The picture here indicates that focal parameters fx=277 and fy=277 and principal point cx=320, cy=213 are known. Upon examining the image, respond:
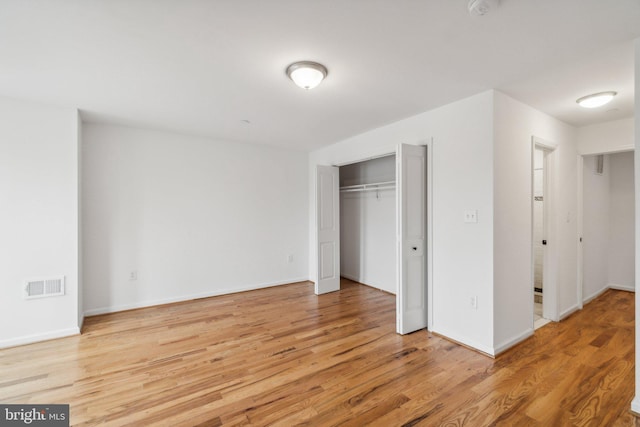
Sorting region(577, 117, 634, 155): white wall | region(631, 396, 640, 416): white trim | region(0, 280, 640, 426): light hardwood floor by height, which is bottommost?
region(0, 280, 640, 426): light hardwood floor

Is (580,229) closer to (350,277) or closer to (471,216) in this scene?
Result: (471,216)

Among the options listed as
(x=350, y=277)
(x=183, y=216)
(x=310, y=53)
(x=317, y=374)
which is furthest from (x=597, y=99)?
(x=183, y=216)

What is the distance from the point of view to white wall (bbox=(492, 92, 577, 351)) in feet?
8.69

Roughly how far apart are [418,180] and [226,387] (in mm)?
2762

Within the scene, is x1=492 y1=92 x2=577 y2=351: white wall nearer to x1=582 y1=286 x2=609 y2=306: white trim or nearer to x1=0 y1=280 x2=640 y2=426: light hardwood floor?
x1=0 y1=280 x2=640 y2=426: light hardwood floor

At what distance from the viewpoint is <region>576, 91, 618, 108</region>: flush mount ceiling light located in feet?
8.80

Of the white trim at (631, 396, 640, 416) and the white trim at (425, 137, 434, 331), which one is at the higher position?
the white trim at (425, 137, 434, 331)

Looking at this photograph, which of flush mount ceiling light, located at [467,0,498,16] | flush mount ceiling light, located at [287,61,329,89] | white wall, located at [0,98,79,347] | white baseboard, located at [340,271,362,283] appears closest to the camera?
flush mount ceiling light, located at [467,0,498,16]

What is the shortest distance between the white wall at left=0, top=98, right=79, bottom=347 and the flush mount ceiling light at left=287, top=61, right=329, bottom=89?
2.69 meters

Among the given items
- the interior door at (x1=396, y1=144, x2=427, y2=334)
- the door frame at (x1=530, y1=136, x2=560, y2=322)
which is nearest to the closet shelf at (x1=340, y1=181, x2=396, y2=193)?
the interior door at (x1=396, y1=144, x2=427, y2=334)

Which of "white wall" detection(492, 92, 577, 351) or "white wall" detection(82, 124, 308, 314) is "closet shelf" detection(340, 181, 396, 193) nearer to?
"white wall" detection(82, 124, 308, 314)

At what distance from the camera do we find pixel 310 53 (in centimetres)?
203

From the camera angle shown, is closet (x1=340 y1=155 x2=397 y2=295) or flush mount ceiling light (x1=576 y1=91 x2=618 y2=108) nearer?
flush mount ceiling light (x1=576 y1=91 x2=618 y2=108)

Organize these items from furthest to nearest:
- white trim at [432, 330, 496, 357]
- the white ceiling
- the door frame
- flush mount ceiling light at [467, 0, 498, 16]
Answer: the door frame
white trim at [432, 330, 496, 357]
the white ceiling
flush mount ceiling light at [467, 0, 498, 16]
